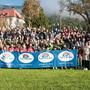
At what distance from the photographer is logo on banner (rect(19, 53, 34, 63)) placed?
26.5m

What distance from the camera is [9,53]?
2634 centimetres

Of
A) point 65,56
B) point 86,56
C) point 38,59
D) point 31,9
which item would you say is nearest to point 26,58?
point 38,59

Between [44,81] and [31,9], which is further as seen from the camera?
[31,9]

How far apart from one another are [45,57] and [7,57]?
240 cm

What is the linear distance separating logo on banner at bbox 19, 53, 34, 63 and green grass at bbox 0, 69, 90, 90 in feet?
12.2

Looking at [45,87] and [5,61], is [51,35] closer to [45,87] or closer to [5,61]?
[5,61]

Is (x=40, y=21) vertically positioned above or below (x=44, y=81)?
below

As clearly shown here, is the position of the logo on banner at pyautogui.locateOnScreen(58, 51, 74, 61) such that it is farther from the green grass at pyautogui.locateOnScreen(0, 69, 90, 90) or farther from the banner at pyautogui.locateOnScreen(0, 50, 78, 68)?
the green grass at pyautogui.locateOnScreen(0, 69, 90, 90)

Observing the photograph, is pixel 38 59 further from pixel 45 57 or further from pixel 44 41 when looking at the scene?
pixel 44 41

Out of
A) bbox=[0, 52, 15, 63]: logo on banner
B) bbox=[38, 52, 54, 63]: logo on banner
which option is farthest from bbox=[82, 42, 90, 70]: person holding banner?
bbox=[0, 52, 15, 63]: logo on banner

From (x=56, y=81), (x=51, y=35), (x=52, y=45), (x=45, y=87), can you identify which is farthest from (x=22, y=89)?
(x=51, y=35)

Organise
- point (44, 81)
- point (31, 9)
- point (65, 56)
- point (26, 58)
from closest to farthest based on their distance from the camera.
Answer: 1. point (44, 81)
2. point (26, 58)
3. point (65, 56)
4. point (31, 9)

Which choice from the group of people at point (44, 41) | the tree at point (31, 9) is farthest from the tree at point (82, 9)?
the group of people at point (44, 41)

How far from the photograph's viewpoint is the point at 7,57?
26.4 meters
